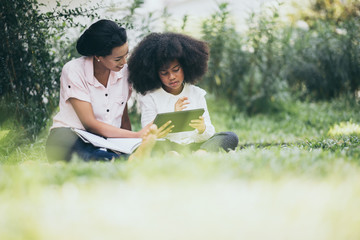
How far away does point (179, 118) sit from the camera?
10.6 ft

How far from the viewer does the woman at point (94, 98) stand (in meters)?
3.40

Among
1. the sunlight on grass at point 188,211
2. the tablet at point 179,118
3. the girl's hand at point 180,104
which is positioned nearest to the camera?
the sunlight on grass at point 188,211

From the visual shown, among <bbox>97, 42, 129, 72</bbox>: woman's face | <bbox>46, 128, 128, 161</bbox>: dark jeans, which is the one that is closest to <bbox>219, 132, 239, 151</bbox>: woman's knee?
<bbox>46, 128, 128, 161</bbox>: dark jeans

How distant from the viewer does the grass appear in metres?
1.59

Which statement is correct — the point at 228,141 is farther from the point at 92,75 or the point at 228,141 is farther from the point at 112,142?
the point at 92,75

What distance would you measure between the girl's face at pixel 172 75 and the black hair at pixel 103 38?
0.47 m

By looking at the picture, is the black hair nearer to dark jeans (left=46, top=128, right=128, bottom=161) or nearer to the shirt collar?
the shirt collar

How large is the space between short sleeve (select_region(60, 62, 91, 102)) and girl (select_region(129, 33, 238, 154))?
54 cm

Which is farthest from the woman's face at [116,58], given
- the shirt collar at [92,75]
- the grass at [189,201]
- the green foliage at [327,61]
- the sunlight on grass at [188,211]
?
the green foliage at [327,61]

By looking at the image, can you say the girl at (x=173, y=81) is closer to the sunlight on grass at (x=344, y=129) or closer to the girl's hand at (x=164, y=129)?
the girl's hand at (x=164, y=129)

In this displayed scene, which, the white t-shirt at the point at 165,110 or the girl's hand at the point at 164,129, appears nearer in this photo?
the girl's hand at the point at 164,129

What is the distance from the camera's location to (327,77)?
7285mm

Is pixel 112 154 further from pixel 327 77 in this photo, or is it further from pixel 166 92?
pixel 327 77

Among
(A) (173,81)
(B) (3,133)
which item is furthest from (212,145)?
(B) (3,133)
